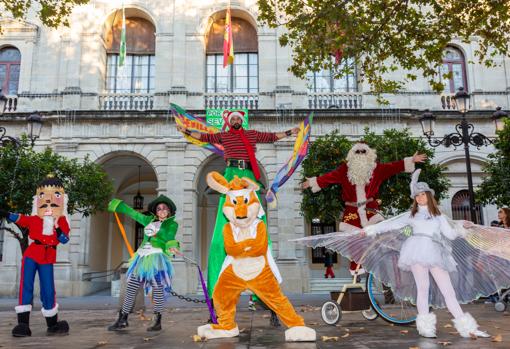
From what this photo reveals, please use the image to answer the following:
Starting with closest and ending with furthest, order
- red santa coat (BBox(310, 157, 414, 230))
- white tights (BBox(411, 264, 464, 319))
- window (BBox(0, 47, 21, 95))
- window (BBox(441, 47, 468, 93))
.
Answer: white tights (BBox(411, 264, 464, 319))
red santa coat (BBox(310, 157, 414, 230))
window (BBox(0, 47, 21, 95))
window (BBox(441, 47, 468, 93))

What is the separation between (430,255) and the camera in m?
4.55

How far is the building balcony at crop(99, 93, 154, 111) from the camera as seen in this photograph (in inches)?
665

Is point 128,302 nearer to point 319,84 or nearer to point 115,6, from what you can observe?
point 319,84

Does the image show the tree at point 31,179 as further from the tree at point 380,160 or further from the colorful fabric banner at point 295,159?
the colorful fabric banner at point 295,159

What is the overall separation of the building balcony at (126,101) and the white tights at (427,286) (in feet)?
46.2

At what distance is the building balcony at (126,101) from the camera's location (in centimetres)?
1689

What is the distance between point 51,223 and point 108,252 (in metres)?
15.7

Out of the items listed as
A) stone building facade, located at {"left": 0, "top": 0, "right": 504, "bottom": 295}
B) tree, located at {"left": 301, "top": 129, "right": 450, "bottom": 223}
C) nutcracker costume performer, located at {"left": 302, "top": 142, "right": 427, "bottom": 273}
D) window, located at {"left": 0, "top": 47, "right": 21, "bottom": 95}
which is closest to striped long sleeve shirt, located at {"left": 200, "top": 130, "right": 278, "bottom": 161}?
nutcracker costume performer, located at {"left": 302, "top": 142, "right": 427, "bottom": 273}

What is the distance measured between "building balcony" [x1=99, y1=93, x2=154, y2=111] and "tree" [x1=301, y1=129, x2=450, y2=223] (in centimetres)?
778

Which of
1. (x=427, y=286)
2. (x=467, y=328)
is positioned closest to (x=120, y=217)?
(x=427, y=286)

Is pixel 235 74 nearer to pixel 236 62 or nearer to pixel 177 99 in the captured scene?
pixel 236 62

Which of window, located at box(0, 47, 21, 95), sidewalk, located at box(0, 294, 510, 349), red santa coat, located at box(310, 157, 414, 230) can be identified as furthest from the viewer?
window, located at box(0, 47, 21, 95)

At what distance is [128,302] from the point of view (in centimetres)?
538

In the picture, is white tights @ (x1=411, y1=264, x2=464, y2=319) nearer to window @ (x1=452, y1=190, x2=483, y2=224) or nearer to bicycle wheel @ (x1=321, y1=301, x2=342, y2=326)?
bicycle wheel @ (x1=321, y1=301, x2=342, y2=326)
